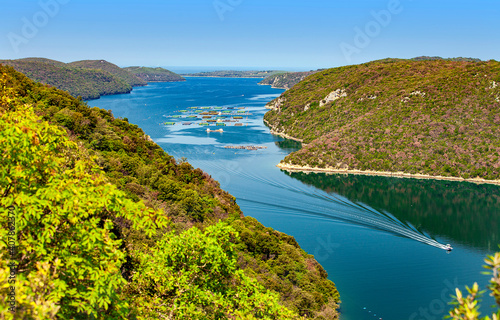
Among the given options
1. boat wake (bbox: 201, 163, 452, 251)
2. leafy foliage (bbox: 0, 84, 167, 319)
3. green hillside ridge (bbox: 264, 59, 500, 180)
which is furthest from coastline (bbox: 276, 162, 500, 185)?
leafy foliage (bbox: 0, 84, 167, 319)

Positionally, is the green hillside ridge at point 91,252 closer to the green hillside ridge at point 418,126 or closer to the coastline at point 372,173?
the coastline at point 372,173

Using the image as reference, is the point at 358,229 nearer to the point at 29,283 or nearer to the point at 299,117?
the point at 29,283

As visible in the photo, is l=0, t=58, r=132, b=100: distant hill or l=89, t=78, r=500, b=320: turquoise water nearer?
l=89, t=78, r=500, b=320: turquoise water

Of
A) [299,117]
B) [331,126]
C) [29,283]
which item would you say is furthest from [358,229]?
[299,117]

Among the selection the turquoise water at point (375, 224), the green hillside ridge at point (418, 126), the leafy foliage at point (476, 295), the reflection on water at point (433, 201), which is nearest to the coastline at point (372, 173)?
the green hillside ridge at point (418, 126)

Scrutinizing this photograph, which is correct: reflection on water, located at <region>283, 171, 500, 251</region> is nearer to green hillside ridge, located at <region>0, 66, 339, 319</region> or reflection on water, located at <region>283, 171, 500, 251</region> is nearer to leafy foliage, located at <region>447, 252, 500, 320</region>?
green hillside ridge, located at <region>0, 66, 339, 319</region>

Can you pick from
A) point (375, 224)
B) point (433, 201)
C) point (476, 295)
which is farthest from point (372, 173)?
point (476, 295)

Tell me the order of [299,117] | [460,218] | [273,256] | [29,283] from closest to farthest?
[29,283]
[273,256]
[460,218]
[299,117]
